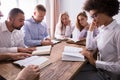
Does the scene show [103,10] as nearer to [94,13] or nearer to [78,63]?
[94,13]

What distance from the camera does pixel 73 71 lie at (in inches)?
56.6

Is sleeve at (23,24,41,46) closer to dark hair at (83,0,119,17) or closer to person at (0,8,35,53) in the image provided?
person at (0,8,35,53)

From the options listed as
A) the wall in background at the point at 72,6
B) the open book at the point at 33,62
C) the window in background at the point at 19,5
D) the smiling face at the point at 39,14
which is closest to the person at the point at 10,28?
the open book at the point at 33,62

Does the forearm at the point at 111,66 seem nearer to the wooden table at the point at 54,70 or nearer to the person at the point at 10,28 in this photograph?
the wooden table at the point at 54,70

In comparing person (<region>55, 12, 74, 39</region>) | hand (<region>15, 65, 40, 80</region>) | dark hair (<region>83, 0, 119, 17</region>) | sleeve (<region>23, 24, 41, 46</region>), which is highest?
dark hair (<region>83, 0, 119, 17</region>)

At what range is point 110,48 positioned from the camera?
1.60m

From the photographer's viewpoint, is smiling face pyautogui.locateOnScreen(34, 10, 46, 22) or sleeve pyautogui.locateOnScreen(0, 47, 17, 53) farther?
smiling face pyautogui.locateOnScreen(34, 10, 46, 22)

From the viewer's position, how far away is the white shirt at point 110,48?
1531 millimetres

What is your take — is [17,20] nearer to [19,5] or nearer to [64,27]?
[64,27]

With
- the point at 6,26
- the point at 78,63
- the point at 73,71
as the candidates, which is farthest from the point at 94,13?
the point at 6,26

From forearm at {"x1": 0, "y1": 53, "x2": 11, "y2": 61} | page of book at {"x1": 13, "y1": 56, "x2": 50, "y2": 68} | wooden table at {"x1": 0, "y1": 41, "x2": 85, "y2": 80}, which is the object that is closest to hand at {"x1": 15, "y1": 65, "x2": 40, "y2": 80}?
wooden table at {"x1": 0, "y1": 41, "x2": 85, "y2": 80}

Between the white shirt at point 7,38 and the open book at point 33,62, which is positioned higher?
the white shirt at point 7,38

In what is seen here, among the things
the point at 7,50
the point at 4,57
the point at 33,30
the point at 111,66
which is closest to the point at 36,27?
the point at 33,30

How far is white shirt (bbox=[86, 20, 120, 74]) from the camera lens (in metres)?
1.53
